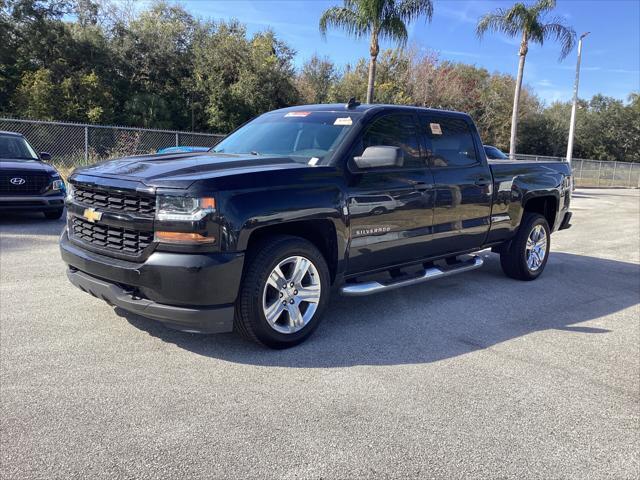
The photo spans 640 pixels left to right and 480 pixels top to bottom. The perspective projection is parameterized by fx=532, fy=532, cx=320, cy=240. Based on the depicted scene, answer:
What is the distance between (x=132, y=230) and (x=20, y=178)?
A: 6.59m

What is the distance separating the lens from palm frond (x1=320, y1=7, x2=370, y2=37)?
19469 mm

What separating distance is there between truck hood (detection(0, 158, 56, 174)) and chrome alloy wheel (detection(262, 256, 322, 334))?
277 inches

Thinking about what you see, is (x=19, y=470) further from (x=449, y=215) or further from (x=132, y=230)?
(x=449, y=215)

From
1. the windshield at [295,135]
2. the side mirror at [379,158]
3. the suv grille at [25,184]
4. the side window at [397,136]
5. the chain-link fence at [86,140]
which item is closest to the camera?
the side mirror at [379,158]

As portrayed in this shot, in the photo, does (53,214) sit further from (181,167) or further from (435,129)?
(435,129)

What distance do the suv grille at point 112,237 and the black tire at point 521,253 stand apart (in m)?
4.72

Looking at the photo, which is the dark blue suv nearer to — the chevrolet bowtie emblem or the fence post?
the fence post

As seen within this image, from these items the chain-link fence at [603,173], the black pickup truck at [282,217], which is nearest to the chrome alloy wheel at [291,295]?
the black pickup truck at [282,217]

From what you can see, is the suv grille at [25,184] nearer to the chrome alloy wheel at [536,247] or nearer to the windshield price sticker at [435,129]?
the windshield price sticker at [435,129]

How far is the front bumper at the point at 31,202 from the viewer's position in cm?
898

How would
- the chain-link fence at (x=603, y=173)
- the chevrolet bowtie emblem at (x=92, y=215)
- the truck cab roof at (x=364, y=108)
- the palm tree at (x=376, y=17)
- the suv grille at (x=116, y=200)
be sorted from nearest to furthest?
the suv grille at (x=116, y=200) < the chevrolet bowtie emblem at (x=92, y=215) < the truck cab roof at (x=364, y=108) < the palm tree at (x=376, y=17) < the chain-link fence at (x=603, y=173)

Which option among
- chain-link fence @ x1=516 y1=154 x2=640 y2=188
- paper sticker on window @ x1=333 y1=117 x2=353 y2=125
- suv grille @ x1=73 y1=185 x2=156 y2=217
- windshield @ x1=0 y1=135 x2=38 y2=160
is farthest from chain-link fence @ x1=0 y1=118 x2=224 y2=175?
chain-link fence @ x1=516 y1=154 x2=640 y2=188

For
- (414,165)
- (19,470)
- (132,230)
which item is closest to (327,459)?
(19,470)

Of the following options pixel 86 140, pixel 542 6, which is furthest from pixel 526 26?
pixel 86 140
